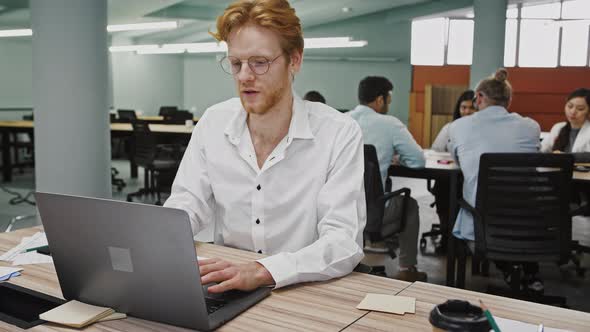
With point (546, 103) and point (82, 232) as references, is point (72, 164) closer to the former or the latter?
point (82, 232)

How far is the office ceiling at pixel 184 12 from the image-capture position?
402 inches

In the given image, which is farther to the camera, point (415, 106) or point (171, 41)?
point (171, 41)

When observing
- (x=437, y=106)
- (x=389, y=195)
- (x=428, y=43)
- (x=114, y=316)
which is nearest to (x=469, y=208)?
(x=389, y=195)

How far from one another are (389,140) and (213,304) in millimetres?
2741

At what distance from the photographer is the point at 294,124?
176 centimetres

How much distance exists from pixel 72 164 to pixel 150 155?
276 cm

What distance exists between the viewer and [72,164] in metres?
3.83

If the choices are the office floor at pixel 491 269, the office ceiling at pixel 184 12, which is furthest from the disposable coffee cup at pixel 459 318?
the office ceiling at pixel 184 12

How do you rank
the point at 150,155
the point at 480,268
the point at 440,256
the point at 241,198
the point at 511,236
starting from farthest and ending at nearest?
1. the point at 150,155
2. the point at 440,256
3. the point at 480,268
4. the point at 511,236
5. the point at 241,198

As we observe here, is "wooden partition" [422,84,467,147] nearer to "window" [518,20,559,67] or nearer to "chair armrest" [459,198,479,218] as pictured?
"window" [518,20,559,67]

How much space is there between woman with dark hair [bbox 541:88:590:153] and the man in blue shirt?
161cm

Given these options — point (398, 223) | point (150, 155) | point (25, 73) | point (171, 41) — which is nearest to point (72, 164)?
point (398, 223)

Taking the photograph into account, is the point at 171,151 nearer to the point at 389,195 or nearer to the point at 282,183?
the point at 389,195

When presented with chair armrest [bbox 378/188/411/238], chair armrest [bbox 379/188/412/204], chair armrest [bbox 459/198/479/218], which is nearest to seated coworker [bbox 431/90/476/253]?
chair armrest [bbox 378/188/411/238]
